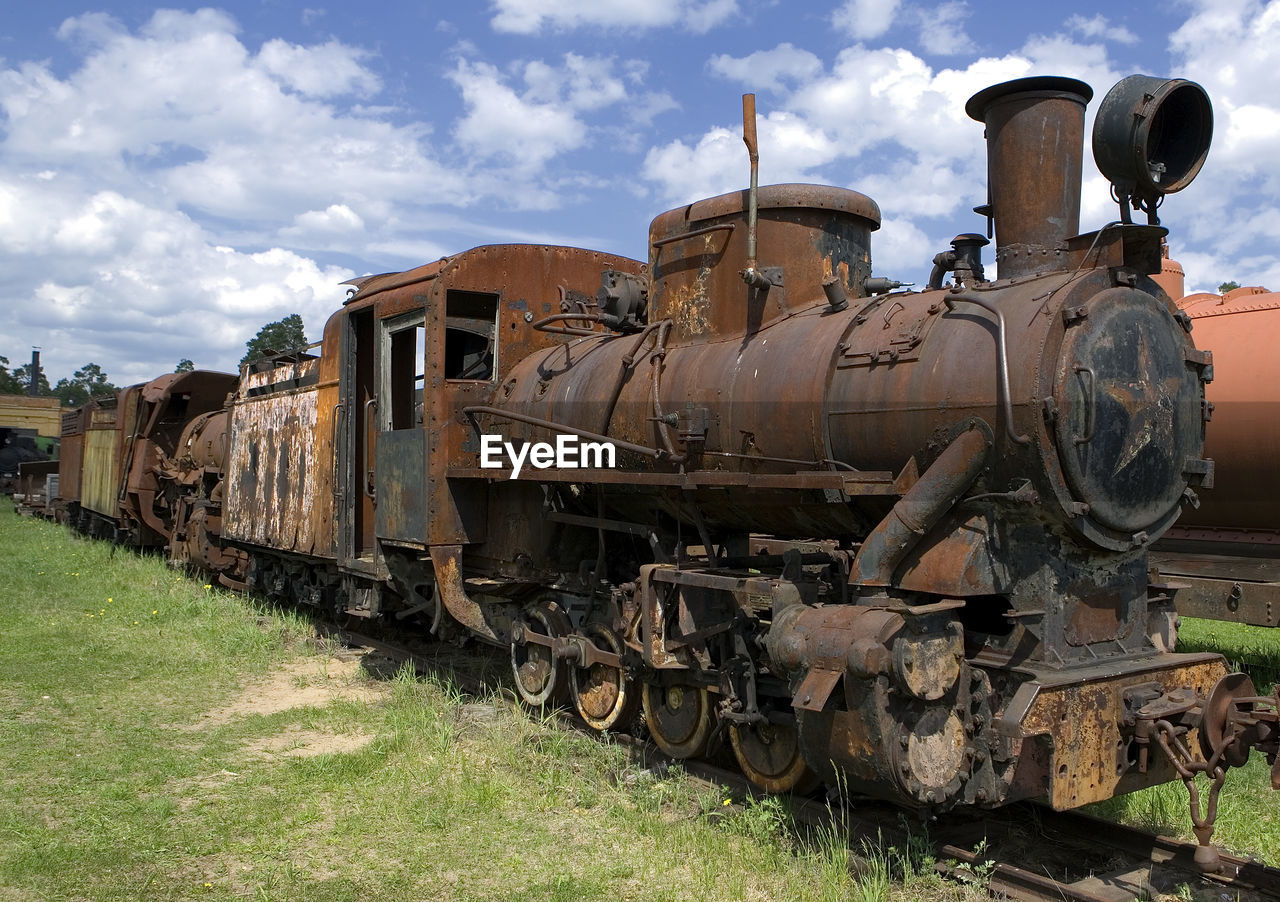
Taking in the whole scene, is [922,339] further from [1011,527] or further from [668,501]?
[668,501]

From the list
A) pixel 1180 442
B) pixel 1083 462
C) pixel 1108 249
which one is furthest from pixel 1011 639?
pixel 1108 249

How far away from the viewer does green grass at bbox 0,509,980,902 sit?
4.45m

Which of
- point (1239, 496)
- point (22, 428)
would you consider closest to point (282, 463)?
point (1239, 496)

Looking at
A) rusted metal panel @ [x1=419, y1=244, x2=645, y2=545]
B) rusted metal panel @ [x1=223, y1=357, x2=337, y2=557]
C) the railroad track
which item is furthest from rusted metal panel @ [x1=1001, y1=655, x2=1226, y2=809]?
rusted metal panel @ [x1=223, y1=357, x2=337, y2=557]

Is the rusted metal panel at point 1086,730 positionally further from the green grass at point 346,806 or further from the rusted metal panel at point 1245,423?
the rusted metal panel at point 1245,423

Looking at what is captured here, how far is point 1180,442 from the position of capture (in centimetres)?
478

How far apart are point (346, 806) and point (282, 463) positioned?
226 inches

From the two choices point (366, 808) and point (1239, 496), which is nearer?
point (366, 808)

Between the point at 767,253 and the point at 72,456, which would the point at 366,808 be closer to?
the point at 767,253

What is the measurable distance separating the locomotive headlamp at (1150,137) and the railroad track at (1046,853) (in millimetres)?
2847

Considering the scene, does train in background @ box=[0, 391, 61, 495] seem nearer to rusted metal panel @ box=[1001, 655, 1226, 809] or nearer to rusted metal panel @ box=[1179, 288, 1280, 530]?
rusted metal panel @ box=[1179, 288, 1280, 530]

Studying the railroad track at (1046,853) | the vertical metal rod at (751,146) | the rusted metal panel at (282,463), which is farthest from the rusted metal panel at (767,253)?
the rusted metal panel at (282,463)

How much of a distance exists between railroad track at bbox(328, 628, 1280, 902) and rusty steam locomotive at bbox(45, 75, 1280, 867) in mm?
264

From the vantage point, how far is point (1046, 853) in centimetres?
476
